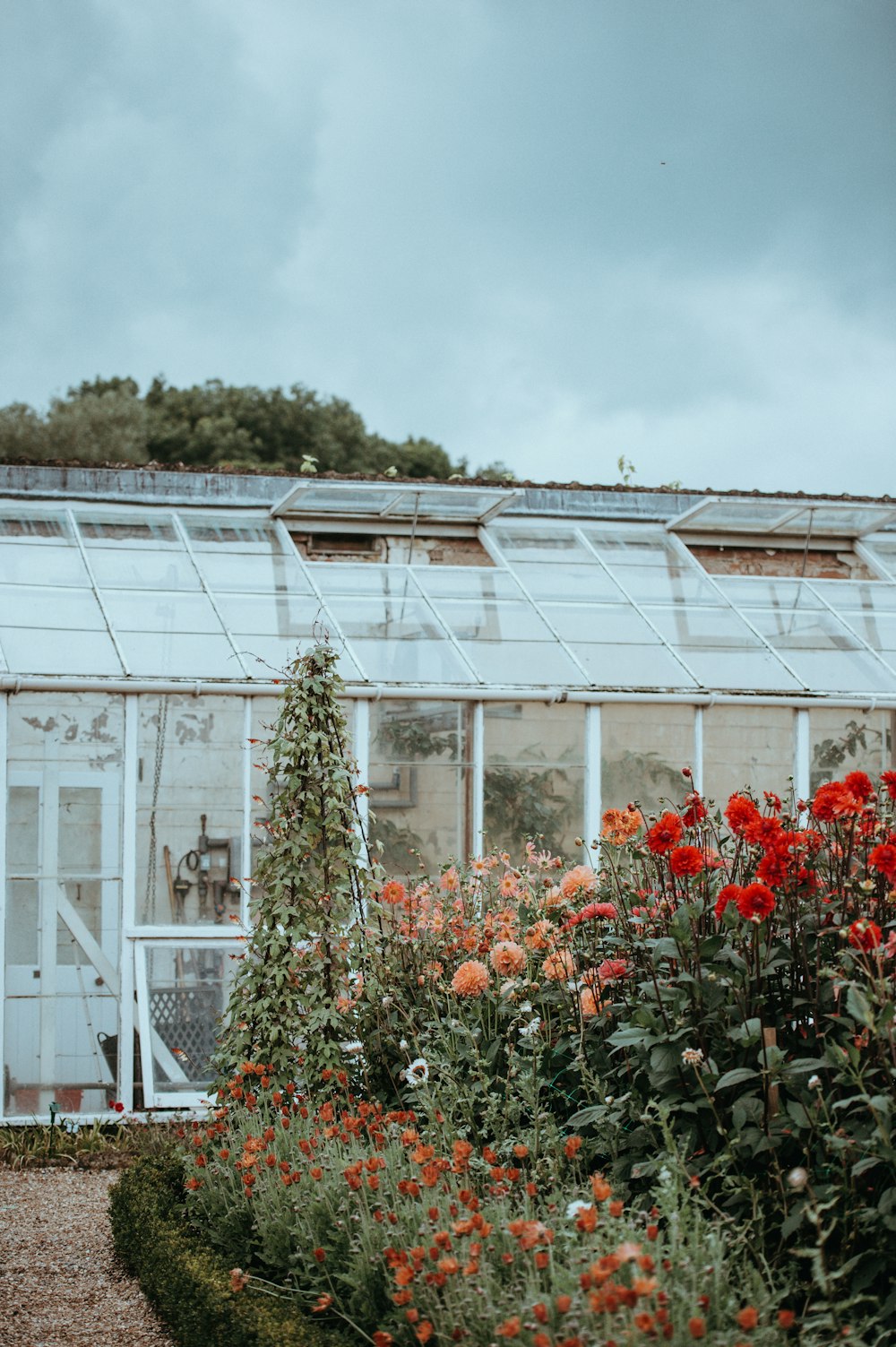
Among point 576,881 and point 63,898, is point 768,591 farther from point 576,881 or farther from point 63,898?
point 576,881

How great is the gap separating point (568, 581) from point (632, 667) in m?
1.36

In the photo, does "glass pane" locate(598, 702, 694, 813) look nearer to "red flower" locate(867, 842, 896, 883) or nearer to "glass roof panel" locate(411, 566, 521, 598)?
"glass roof panel" locate(411, 566, 521, 598)

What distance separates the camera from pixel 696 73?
62.7ft

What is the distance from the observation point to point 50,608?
875cm

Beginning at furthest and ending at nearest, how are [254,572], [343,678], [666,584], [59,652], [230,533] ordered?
[666,584]
[230,533]
[254,572]
[343,678]
[59,652]

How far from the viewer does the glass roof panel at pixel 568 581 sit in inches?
402

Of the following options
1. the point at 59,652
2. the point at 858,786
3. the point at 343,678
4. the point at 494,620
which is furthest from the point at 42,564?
the point at 858,786

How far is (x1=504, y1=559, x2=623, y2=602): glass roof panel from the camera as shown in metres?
10.2

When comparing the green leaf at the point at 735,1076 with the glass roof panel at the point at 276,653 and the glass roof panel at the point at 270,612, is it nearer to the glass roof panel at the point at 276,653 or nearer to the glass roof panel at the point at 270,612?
the glass roof panel at the point at 276,653

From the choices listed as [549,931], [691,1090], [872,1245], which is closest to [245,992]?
[549,931]

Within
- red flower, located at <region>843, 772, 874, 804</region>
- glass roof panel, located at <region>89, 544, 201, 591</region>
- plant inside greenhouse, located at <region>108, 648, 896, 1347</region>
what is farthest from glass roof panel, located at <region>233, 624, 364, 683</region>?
red flower, located at <region>843, 772, 874, 804</region>

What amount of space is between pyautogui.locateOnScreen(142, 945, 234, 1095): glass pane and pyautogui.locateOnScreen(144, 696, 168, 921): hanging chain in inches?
12.4

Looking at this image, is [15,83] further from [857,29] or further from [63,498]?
[63,498]

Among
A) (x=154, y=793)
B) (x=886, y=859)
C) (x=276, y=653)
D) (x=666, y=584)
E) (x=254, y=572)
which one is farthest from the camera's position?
(x=666, y=584)
